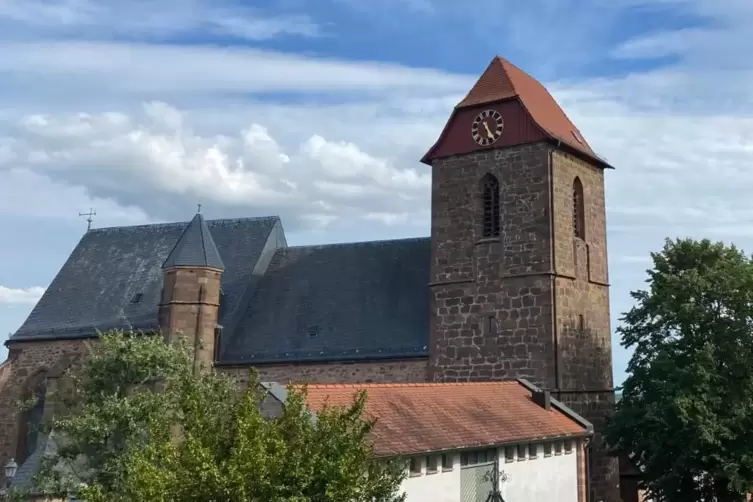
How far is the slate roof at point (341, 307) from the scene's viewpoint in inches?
989

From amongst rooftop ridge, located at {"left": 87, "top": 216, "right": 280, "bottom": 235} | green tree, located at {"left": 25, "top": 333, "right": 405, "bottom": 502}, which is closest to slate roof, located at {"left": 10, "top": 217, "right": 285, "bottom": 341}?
rooftop ridge, located at {"left": 87, "top": 216, "right": 280, "bottom": 235}

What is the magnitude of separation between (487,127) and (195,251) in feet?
34.1

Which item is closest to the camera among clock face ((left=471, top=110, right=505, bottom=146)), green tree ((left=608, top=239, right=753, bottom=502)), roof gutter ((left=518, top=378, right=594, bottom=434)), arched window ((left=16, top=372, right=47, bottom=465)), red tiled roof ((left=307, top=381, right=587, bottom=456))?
red tiled roof ((left=307, top=381, right=587, bottom=456))

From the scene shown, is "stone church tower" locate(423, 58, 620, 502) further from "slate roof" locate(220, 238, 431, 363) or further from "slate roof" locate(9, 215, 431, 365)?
"slate roof" locate(9, 215, 431, 365)

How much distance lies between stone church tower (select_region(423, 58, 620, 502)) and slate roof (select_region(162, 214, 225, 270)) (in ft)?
24.7

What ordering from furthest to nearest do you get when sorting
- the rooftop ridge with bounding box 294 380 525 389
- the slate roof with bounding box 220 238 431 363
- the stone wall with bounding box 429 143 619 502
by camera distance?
the slate roof with bounding box 220 238 431 363
the stone wall with bounding box 429 143 619 502
the rooftop ridge with bounding box 294 380 525 389

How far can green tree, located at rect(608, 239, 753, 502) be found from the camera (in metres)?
19.5

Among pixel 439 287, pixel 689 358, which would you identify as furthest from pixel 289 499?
pixel 439 287

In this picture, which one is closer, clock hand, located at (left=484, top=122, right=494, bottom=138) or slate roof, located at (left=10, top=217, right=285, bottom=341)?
clock hand, located at (left=484, top=122, right=494, bottom=138)

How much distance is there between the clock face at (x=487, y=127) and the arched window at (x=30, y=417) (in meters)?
17.7

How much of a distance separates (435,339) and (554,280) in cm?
403

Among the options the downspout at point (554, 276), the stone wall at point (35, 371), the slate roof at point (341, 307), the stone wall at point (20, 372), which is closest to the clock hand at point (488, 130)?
the downspout at point (554, 276)

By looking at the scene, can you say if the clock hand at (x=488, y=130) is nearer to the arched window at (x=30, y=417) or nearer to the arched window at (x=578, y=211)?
the arched window at (x=578, y=211)

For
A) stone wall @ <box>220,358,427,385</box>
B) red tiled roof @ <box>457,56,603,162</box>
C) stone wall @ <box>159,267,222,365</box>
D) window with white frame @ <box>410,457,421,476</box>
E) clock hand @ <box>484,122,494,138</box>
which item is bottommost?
window with white frame @ <box>410,457,421,476</box>
